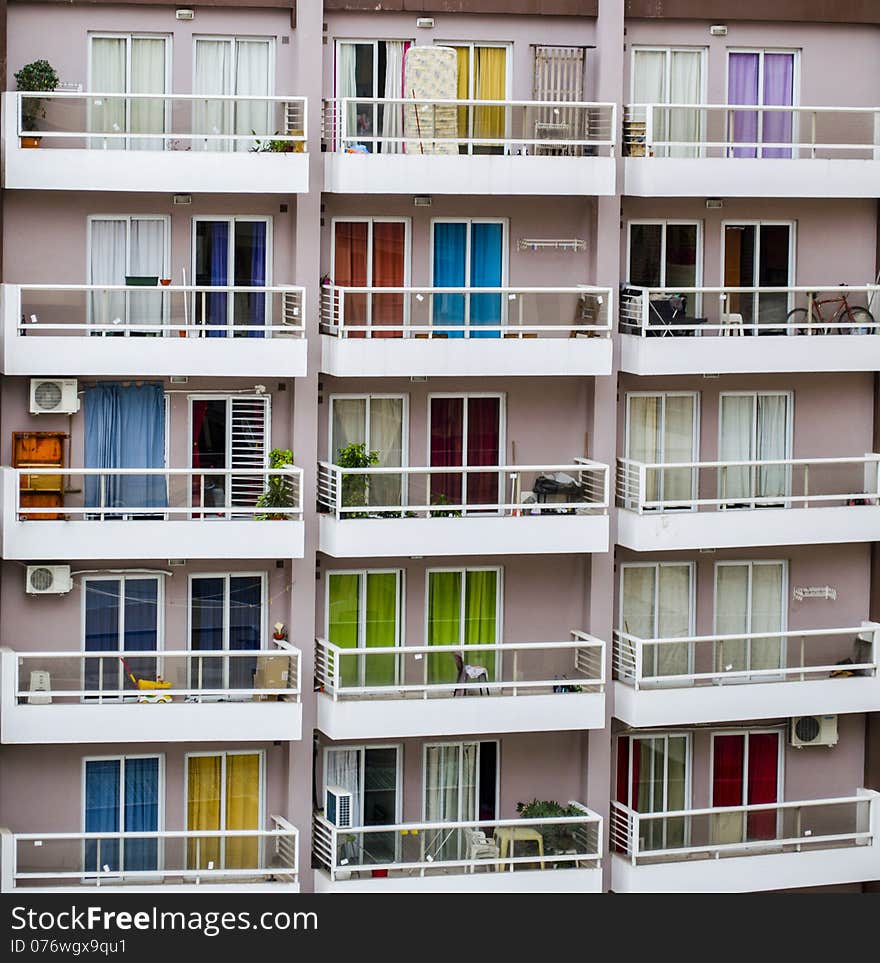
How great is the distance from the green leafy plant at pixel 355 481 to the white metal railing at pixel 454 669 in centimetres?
170

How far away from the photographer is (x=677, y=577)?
29.3 metres

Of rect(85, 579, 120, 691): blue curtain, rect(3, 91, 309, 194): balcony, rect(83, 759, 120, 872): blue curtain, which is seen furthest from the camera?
rect(83, 759, 120, 872): blue curtain

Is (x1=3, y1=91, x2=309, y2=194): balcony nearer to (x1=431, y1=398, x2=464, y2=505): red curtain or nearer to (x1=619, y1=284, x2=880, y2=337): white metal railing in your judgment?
(x1=431, y1=398, x2=464, y2=505): red curtain

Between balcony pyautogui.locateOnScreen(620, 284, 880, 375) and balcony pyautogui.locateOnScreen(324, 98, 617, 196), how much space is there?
65.5 inches

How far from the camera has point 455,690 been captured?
91.2ft

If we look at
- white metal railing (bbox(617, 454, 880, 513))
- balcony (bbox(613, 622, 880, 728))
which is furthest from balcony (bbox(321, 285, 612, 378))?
balcony (bbox(613, 622, 880, 728))

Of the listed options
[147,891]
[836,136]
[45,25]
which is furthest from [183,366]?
[836,136]

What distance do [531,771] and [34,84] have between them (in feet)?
33.4

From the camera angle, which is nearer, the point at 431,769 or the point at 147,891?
the point at 147,891

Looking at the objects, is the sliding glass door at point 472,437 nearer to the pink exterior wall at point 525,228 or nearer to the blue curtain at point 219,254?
the pink exterior wall at point 525,228

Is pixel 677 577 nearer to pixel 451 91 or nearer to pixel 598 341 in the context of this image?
pixel 598 341

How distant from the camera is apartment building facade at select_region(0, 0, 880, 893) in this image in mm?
27125

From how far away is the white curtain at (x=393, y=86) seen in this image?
90.8 feet

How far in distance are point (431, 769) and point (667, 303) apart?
6.36 meters
